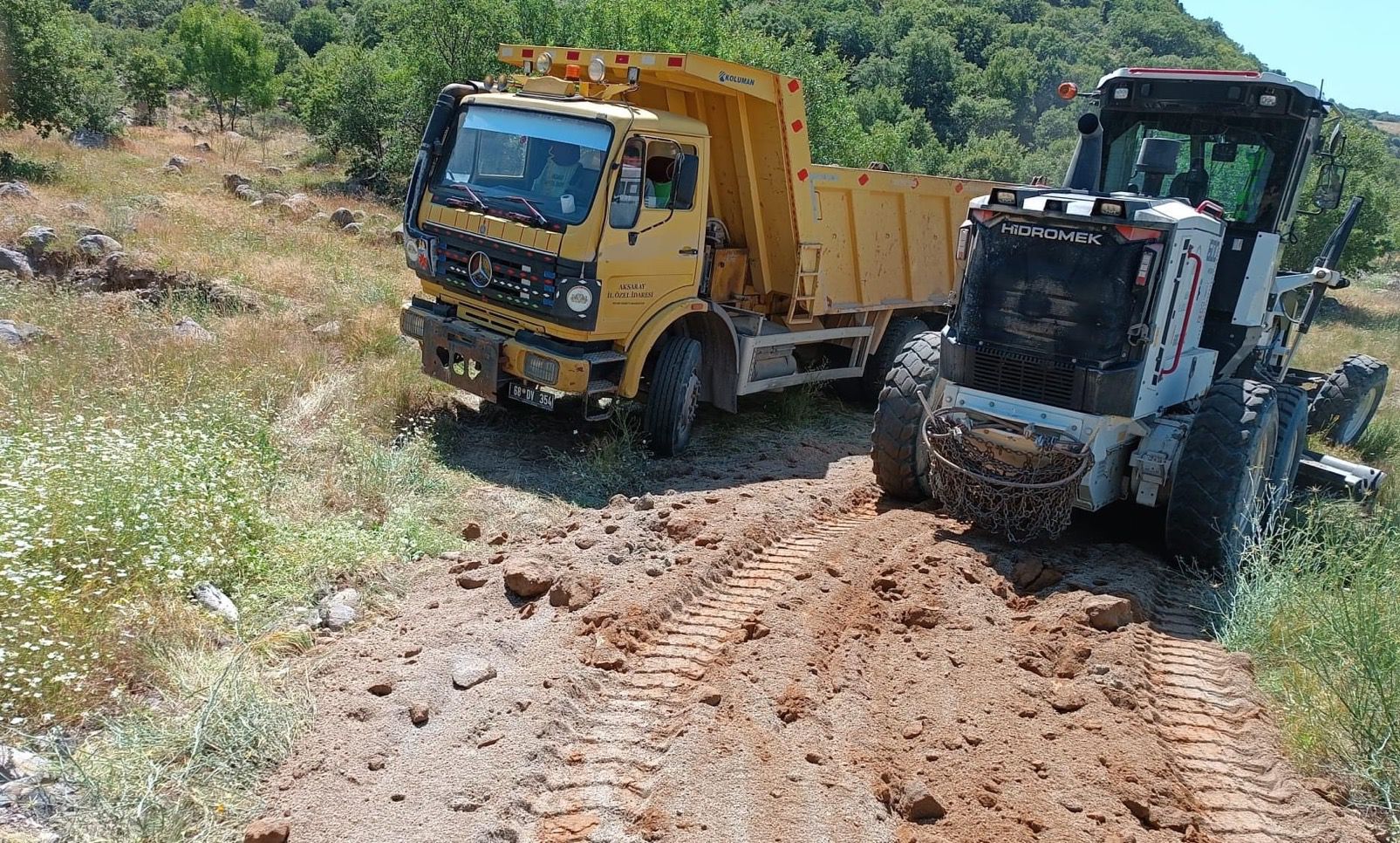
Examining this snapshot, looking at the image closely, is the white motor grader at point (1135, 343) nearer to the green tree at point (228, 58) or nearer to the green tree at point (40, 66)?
the green tree at point (40, 66)

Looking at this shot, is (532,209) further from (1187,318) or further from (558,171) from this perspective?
(1187,318)

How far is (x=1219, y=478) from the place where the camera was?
6.00m

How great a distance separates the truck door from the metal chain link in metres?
2.61

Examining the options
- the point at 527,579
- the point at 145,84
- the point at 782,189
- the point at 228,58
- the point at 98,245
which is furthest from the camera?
the point at 228,58

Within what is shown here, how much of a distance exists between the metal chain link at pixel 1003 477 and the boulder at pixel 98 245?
416 inches

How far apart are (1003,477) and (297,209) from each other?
15.9 metres

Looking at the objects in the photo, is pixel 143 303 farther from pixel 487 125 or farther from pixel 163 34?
pixel 163 34

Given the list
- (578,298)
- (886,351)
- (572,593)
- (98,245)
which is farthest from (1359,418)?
(98,245)

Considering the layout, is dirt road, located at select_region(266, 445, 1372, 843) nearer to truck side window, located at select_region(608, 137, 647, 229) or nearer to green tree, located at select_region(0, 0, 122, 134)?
truck side window, located at select_region(608, 137, 647, 229)

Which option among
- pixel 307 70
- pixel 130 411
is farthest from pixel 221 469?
pixel 307 70

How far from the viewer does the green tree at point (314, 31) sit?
6354cm

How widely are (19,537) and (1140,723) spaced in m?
5.07

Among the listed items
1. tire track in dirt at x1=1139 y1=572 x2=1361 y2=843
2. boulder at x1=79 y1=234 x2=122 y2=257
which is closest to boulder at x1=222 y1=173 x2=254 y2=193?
boulder at x1=79 y1=234 x2=122 y2=257

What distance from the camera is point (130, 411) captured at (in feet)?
21.9
